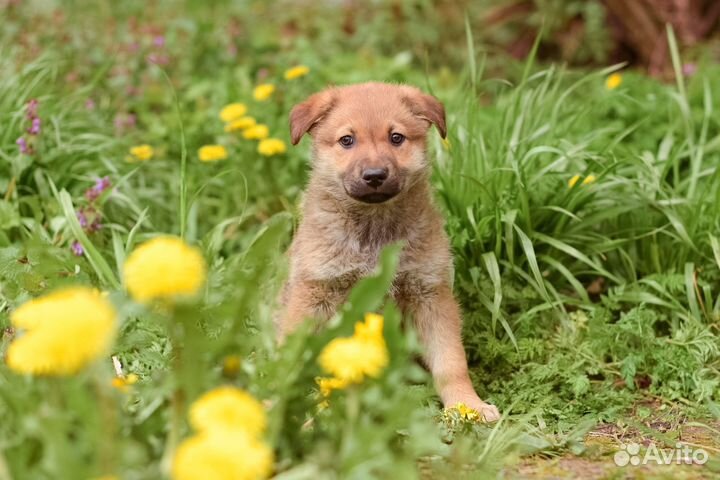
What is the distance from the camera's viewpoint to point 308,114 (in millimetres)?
3895

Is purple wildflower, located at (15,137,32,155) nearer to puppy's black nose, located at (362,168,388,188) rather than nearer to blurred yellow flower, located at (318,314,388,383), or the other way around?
puppy's black nose, located at (362,168,388,188)

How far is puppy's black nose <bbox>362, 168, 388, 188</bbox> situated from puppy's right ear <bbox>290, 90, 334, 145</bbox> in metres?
0.42

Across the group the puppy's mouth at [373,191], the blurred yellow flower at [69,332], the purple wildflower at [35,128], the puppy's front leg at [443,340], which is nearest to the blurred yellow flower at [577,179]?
the puppy's front leg at [443,340]

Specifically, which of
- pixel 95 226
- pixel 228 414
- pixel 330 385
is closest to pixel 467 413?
pixel 330 385

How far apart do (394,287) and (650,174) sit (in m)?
1.49

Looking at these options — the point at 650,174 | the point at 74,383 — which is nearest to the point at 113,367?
the point at 74,383

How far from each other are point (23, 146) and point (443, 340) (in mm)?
2301

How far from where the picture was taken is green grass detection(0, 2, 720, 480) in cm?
219

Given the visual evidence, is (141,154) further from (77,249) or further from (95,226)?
(77,249)

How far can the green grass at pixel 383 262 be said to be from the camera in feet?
7.18

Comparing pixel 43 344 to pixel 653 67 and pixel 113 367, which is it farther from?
pixel 653 67

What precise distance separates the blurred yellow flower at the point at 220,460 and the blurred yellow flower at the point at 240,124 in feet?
11.4

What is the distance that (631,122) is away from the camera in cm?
550

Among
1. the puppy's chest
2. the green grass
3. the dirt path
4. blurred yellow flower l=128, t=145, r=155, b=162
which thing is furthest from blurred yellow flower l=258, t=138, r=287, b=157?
the dirt path
